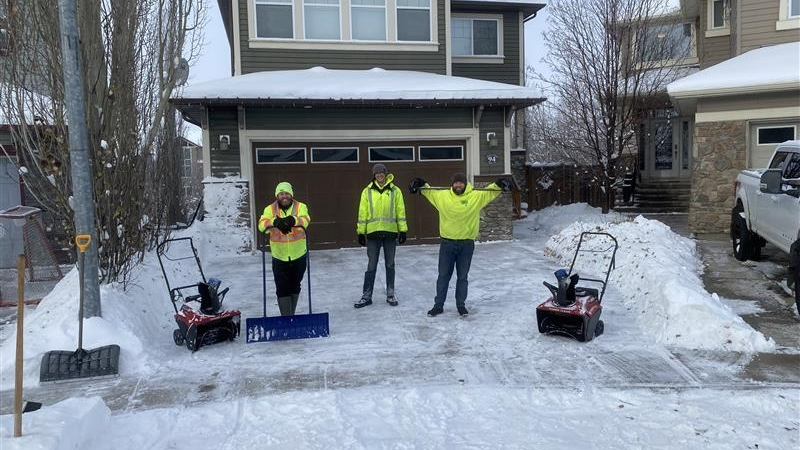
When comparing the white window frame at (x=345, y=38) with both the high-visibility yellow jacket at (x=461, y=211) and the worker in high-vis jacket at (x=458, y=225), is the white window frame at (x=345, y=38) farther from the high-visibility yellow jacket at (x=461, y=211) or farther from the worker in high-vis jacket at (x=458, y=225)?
the high-visibility yellow jacket at (x=461, y=211)

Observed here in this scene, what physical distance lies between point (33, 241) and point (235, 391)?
637 centimetres

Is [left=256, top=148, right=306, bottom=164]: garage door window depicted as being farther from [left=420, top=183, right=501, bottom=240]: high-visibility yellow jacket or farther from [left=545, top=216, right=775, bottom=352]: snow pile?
[left=420, top=183, right=501, bottom=240]: high-visibility yellow jacket

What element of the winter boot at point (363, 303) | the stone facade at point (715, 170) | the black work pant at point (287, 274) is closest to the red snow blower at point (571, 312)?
the winter boot at point (363, 303)

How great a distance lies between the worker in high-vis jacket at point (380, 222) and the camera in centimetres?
758

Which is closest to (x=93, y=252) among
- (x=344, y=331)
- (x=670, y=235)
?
(x=344, y=331)

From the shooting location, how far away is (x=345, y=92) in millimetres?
12164

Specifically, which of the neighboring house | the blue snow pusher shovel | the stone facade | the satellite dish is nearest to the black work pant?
the blue snow pusher shovel

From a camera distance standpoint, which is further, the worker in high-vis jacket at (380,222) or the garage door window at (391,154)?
the garage door window at (391,154)

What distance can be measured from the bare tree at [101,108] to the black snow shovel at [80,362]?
1.53 meters

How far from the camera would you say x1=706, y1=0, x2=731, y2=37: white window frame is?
1844cm

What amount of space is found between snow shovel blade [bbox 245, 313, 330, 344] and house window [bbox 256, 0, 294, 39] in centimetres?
948

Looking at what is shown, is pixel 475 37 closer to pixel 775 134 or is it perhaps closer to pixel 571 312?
pixel 775 134

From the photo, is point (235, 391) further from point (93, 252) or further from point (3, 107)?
point (3, 107)

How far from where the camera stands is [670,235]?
1095cm
